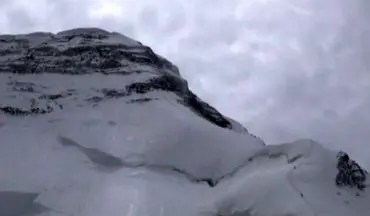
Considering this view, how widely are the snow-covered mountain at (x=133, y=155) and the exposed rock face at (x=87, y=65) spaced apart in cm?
2

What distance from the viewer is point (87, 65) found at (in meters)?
4.91

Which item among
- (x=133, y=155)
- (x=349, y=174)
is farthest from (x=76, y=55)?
(x=349, y=174)

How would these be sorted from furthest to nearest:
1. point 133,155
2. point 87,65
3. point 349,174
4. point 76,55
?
1. point 76,55
2. point 87,65
3. point 133,155
4. point 349,174

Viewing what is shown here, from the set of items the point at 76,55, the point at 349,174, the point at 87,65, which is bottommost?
the point at 349,174

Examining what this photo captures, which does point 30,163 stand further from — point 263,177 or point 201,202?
point 263,177

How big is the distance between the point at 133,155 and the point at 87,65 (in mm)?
1698

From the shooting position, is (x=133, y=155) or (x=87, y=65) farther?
(x=87, y=65)

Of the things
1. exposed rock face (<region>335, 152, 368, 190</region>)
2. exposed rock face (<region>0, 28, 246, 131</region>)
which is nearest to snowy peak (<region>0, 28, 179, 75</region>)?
exposed rock face (<region>0, 28, 246, 131</region>)

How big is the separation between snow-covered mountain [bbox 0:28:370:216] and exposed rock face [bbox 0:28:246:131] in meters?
0.02

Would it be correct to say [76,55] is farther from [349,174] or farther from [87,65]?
[349,174]

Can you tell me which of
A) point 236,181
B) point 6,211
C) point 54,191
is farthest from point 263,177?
point 6,211

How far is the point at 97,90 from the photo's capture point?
14.5ft

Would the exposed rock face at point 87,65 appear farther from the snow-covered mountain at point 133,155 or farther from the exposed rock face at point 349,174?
the exposed rock face at point 349,174

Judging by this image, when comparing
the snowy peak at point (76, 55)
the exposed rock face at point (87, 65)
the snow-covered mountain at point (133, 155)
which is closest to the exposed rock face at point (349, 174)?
the snow-covered mountain at point (133, 155)
